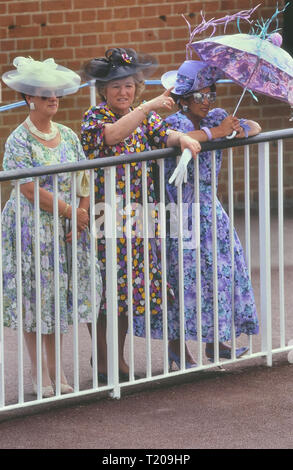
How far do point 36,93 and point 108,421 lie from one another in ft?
5.30

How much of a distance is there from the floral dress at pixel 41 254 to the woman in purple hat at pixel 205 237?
1.64 feet

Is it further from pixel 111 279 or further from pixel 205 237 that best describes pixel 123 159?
pixel 205 237

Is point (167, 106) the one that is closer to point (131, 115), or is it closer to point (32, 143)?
point (131, 115)

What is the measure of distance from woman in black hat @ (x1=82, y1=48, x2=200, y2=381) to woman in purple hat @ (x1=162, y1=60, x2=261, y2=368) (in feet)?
0.32

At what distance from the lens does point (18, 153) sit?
246 inches

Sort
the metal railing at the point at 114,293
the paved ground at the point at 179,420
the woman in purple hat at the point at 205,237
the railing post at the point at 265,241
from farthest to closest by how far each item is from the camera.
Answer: the railing post at the point at 265,241
the woman in purple hat at the point at 205,237
the metal railing at the point at 114,293
the paved ground at the point at 179,420

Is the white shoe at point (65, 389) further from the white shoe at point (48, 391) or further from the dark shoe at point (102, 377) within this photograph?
the dark shoe at point (102, 377)

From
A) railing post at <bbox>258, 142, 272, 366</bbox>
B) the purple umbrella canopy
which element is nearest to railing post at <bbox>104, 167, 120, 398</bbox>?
the purple umbrella canopy

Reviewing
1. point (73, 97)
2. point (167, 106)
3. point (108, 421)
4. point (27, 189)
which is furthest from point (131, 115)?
point (73, 97)

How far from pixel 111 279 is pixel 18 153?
0.74 meters

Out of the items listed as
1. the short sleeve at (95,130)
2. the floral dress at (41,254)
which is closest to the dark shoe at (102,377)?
the floral dress at (41,254)

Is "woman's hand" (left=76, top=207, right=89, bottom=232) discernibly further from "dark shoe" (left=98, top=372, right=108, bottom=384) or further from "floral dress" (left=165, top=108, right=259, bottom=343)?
"dark shoe" (left=98, top=372, right=108, bottom=384)

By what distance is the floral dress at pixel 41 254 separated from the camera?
616cm

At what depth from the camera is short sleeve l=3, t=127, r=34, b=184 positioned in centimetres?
623
